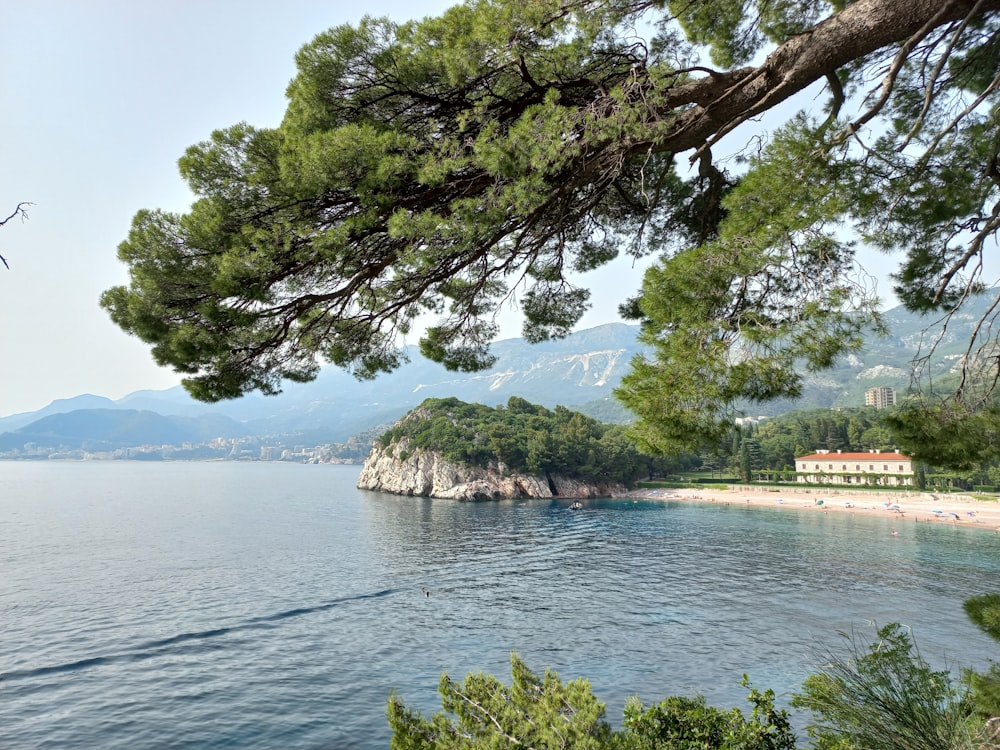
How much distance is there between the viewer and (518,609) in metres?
20.3

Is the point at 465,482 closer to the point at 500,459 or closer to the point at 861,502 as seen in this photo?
the point at 500,459

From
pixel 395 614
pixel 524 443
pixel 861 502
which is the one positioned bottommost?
pixel 395 614

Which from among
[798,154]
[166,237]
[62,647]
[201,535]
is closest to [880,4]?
[798,154]

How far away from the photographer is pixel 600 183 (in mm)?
4645

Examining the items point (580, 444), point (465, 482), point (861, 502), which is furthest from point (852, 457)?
point (465, 482)

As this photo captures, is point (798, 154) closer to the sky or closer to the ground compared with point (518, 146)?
closer to the ground

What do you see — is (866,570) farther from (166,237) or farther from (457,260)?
(166,237)

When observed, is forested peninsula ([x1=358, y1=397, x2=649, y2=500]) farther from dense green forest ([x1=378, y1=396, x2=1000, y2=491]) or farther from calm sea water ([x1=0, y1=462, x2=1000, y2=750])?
calm sea water ([x1=0, y1=462, x2=1000, y2=750])

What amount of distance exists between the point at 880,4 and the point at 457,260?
3.40 metres

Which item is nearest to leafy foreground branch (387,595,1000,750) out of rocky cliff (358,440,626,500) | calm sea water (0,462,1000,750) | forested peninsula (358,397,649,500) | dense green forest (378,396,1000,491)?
calm sea water (0,462,1000,750)

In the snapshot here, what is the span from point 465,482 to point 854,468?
4462 centimetres

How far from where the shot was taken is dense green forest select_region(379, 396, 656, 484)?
64.9 meters

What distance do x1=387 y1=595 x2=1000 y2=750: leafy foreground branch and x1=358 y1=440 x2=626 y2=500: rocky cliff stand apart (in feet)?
189

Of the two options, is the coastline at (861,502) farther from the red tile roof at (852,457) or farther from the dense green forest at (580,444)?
the red tile roof at (852,457)
